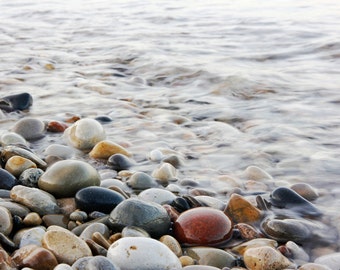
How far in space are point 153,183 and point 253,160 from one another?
77 centimetres

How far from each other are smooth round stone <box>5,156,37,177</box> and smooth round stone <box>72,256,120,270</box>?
1.02 meters

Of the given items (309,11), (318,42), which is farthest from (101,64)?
(309,11)

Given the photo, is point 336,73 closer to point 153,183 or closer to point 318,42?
point 318,42

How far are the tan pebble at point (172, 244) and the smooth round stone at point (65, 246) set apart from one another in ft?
1.16

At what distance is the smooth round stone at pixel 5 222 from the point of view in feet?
6.33

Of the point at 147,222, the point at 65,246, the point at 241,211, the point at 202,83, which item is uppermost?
the point at 65,246

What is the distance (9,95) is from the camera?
13.6 feet

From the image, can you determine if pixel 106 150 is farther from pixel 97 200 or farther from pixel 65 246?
pixel 65 246

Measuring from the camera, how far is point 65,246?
5.75 ft

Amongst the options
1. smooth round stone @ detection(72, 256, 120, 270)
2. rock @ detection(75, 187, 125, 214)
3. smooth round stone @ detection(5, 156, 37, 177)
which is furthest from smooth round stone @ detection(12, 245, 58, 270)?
smooth round stone @ detection(5, 156, 37, 177)

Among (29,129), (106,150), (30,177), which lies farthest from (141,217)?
(29,129)

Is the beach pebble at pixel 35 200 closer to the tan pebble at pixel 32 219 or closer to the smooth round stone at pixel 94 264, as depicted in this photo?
the tan pebble at pixel 32 219

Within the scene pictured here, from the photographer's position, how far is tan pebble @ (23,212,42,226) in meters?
2.04

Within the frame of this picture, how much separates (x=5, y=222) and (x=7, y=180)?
1.59 feet
